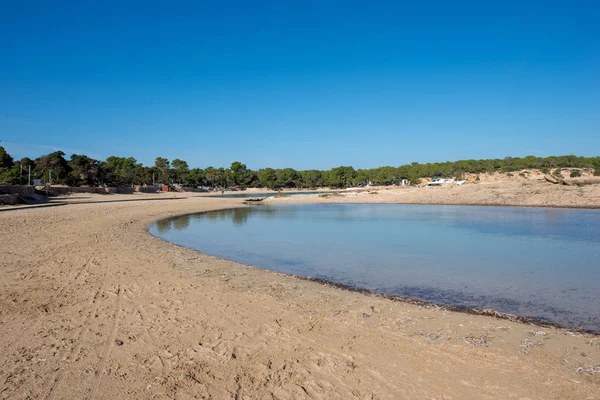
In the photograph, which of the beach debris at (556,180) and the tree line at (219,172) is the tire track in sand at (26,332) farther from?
the tree line at (219,172)

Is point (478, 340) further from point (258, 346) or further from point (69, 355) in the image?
point (69, 355)

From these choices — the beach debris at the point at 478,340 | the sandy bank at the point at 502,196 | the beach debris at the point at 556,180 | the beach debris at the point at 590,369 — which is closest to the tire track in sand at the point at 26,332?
the beach debris at the point at 478,340

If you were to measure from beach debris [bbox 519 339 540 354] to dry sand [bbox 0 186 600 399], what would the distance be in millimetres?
27

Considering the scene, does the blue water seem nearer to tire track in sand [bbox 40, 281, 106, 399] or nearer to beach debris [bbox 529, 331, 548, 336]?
beach debris [bbox 529, 331, 548, 336]

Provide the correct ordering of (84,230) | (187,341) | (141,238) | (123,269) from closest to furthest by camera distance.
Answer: (187,341)
(123,269)
(141,238)
(84,230)

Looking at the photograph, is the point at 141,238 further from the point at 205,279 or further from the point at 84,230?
the point at 205,279

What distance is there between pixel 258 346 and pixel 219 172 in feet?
413

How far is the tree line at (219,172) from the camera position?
6366 centimetres

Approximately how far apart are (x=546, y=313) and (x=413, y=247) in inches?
295

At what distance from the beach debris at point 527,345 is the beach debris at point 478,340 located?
412mm

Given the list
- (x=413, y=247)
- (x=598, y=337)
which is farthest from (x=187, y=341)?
(x=413, y=247)

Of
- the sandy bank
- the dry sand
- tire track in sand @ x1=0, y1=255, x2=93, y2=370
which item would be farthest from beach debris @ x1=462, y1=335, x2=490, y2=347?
the sandy bank

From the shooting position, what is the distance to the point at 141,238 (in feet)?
51.8

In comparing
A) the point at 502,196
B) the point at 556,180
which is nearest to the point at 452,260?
the point at 502,196
